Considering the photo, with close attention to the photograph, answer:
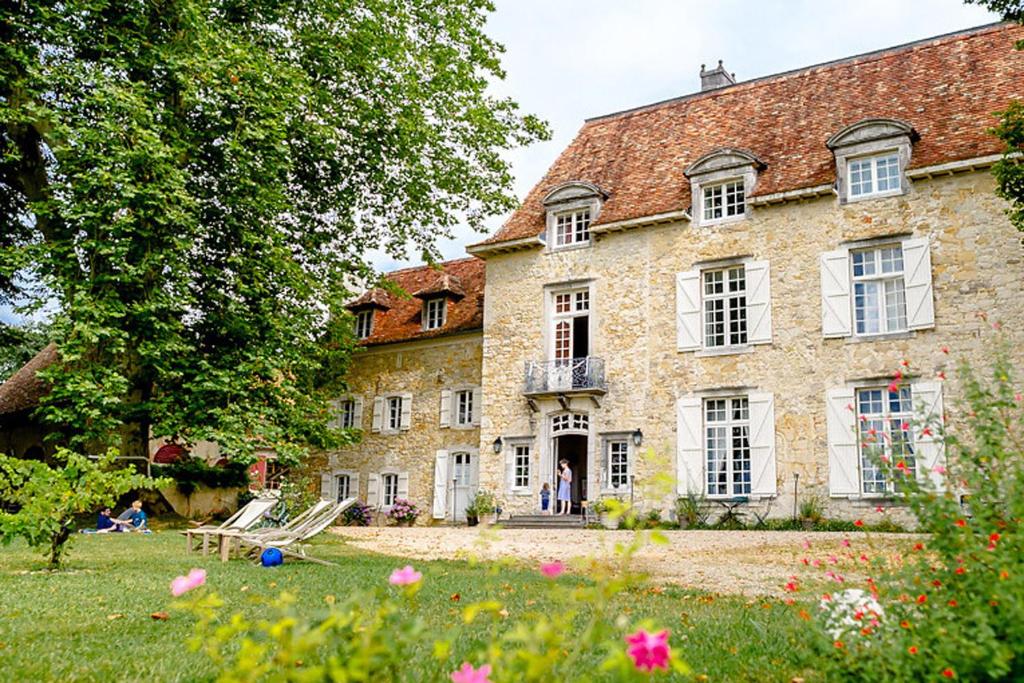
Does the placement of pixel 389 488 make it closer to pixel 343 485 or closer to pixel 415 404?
pixel 343 485

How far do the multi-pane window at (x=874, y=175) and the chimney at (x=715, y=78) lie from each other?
7.04 metres

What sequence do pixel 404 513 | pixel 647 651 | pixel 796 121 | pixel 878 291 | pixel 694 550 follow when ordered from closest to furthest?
pixel 647 651 → pixel 694 550 → pixel 878 291 → pixel 796 121 → pixel 404 513

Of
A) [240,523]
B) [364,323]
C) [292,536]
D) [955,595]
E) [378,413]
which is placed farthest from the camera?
[364,323]

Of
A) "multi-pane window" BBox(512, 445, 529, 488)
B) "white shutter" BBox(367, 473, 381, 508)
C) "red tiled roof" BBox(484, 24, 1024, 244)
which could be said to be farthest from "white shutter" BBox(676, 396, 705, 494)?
"white shutter" BBox(367, 473, 381, 508)

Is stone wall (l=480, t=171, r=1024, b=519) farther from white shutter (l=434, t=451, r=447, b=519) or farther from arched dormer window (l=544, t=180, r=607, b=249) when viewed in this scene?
white shutter (l=434, t=451, r=447, b=519)

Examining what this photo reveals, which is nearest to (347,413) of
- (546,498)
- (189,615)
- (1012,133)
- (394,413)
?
(394,413)

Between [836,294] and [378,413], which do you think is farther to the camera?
[378,413]

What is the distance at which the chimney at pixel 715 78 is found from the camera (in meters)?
24.5

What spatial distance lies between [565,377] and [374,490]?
805 centimetres

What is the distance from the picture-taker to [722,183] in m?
20.1


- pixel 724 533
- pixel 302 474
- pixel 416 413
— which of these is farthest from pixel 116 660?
pixel 302 474

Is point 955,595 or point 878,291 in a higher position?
point 878,291

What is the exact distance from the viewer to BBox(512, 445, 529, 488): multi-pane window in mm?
21375

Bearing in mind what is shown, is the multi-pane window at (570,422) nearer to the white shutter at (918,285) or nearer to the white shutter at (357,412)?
the white shutter at (918,285)
